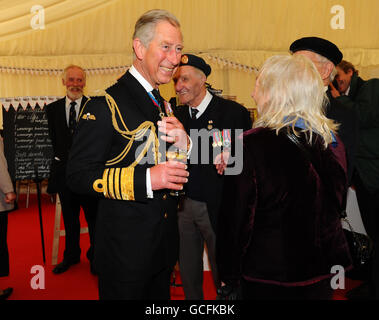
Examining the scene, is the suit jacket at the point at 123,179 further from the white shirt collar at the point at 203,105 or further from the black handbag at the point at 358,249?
the white shirt collar at the point at 203,105

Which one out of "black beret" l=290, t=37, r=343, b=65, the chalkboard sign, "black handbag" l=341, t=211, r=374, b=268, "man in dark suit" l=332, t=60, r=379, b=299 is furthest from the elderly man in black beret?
the chalkboard sign

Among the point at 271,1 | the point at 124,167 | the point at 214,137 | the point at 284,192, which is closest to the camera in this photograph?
the point at 284,192

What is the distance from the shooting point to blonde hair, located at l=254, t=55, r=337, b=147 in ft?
4.93

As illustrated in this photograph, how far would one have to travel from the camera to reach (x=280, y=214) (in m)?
1.49

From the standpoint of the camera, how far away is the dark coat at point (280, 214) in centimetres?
147

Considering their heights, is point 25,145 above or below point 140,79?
below

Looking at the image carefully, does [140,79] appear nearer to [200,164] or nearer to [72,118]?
[200,164]

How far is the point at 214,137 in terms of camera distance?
8.95ft

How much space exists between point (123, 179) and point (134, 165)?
0.14 meters

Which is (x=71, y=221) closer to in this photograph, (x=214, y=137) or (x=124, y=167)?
(x=214, y=137)

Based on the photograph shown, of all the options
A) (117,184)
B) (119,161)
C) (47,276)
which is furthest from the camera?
(47,276)

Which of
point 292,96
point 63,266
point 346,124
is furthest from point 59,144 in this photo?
point 292,96
